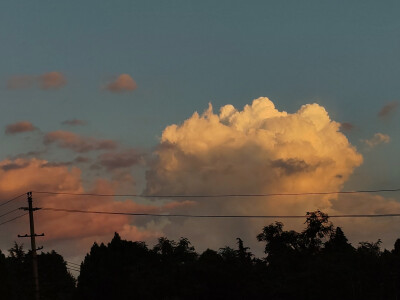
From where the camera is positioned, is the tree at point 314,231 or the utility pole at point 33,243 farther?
the tree at point 314,231

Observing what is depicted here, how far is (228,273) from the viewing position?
112 metres

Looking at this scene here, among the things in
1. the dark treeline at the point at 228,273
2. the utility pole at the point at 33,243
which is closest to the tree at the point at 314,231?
the dark treeline at the point at 228,273

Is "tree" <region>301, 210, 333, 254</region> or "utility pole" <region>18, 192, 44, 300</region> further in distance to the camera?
"tree" <region>301, 210, 333, 254</region>

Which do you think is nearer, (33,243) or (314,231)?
(33,243)

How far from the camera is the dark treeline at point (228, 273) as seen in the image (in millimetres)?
109613

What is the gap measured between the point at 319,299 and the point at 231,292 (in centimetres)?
1363

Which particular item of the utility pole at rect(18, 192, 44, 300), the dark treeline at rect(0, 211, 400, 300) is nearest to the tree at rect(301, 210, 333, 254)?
the dark treeline at rect(0, 211, 400, 300)

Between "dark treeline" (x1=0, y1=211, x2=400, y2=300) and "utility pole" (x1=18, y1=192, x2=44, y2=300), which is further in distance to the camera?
"dark treeline" (x1=0, y1=211, x2=400, y2=300)

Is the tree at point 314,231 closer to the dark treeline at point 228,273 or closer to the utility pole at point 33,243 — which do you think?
the dark treeline at point 228,273

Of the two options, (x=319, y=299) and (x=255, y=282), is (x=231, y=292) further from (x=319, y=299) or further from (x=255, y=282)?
(x=319, y=299)

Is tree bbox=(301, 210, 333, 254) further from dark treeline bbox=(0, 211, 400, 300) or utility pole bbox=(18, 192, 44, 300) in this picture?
utility pole bbox=(18, 192, 44, 300)

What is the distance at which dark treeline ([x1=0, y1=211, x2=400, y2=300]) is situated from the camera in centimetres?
10961

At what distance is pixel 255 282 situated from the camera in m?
113

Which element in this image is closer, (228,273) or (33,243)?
(33,243)
